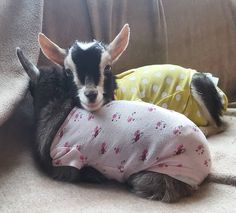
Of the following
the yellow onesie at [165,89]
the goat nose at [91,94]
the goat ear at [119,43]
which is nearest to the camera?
the goat nose at [91,94]

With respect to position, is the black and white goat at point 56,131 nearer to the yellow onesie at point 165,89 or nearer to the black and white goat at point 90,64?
the black and white goat at point 90,64

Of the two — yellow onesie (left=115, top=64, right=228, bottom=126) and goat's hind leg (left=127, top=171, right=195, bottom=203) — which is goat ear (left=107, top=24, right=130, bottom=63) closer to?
yellow onesie (left=115, top=64, right=228, bottom=126)

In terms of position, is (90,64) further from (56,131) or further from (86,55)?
(56,131)

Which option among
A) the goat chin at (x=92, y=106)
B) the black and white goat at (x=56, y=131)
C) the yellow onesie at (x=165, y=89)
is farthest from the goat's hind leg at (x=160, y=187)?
the yellow onesie at (x=165, y=89)

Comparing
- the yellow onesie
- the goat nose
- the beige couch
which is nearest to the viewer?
the beige couch

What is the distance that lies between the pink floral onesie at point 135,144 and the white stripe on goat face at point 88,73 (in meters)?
0.04

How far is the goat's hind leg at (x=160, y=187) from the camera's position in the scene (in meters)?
0.96

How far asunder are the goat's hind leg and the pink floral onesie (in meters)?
0.01

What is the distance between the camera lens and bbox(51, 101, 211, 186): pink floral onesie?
0.97 m

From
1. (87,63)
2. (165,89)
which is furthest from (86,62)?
(165,89)

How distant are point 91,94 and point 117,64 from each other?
422 mm

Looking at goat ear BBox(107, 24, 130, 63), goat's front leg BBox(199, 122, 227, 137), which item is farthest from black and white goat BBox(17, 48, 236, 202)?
goat's front leg BBox(199, 122, 227, 137)

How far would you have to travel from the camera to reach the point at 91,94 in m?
1.05

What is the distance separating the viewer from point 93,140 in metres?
1.01
